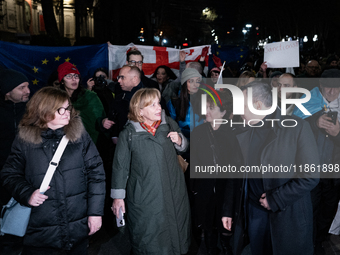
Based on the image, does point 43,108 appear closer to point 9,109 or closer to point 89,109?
point 9,109

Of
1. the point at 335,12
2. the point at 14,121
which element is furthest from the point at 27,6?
the point at 14,121

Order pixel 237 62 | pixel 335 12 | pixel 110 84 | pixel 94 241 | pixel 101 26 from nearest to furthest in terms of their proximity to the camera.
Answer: pixel 94 241 < pixel 110 84 < pixel 237 62 < pixel 335 12 < pixel 101 26

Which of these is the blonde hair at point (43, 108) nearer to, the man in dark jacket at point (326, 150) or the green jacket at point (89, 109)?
the green jacket at point (89, 109)

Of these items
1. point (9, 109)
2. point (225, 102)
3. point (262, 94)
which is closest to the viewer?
point (262, 94)

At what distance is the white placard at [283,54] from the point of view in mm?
5449

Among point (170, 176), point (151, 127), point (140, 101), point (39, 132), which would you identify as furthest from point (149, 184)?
point (39, 132)

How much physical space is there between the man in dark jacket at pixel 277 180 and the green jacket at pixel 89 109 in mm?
2563

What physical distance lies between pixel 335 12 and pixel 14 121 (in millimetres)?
30520

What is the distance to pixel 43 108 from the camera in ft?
8.47

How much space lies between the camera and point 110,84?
18.0 feet

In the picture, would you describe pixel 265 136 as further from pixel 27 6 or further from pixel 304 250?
pixel 27 6

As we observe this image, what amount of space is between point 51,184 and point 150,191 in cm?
94

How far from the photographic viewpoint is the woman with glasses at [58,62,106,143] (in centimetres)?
434

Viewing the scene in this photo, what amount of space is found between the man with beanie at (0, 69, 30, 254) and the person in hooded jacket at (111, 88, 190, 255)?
1.51m
